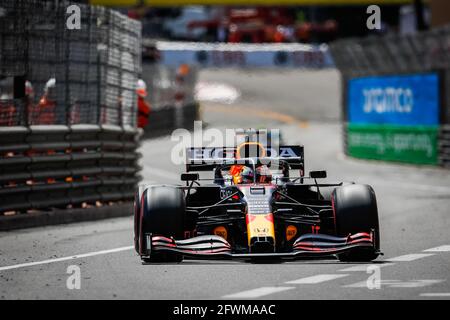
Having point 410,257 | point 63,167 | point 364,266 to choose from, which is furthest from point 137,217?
point 63,167

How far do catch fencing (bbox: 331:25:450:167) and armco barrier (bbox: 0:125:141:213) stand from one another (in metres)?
12.0

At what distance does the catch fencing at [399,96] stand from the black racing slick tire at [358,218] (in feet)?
56.5

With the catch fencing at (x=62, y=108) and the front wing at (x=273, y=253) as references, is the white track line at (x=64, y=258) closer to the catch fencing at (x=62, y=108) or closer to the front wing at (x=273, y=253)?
the front wing at (x=273, y=253)

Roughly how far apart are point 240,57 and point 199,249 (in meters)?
47.2

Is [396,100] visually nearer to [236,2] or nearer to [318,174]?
[318,174]

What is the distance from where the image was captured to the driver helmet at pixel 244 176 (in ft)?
42.2

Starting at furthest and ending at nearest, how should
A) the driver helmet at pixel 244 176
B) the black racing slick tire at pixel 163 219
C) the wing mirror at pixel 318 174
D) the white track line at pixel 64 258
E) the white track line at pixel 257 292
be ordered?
the driver helmet at pixel 244 176, the wing mirror at pixel 318 174, the white track line at pixel 64 258, the black racing slick tire at pixel 163 219, the white track line at pixel 257 292

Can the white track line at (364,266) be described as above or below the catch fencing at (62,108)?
below

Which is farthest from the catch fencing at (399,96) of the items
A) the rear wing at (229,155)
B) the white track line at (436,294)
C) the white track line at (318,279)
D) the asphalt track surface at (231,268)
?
the white track line at (436,294)

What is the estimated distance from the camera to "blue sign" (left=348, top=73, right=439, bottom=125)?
30.3 metres

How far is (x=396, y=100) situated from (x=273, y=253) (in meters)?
21.3

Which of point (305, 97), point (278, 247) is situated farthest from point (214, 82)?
point (278, 247)

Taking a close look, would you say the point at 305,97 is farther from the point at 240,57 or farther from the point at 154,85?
the point at 154,85

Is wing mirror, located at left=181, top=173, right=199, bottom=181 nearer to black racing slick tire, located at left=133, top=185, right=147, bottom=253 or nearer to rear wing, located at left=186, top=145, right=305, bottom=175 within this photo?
black racing slick tire, located at left=133, top=185, right=147, bottom=253
